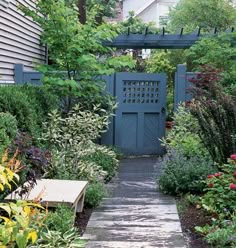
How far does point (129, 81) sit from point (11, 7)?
3050mm

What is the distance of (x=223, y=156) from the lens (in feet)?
23.5

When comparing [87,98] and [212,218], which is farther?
[87,98]

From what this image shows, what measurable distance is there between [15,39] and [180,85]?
11.9 ft

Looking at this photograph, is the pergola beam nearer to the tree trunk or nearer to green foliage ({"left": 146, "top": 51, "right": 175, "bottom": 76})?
the tree trunk

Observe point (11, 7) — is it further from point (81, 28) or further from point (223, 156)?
point (223, 156)

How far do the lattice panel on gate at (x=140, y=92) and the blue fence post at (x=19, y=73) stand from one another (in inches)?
89.3

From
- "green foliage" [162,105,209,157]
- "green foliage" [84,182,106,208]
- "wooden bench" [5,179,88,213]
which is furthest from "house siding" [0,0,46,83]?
"wooden bench" [5,179,88,213]

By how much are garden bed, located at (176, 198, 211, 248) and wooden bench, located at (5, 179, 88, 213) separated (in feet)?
3.77

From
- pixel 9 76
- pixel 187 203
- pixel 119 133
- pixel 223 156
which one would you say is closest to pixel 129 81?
pixel 119 133

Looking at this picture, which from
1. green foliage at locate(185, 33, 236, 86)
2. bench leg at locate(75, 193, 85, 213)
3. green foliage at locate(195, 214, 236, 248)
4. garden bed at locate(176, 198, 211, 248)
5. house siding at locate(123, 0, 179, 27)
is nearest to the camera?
green foliage at locate(195, 214, 236, 248)

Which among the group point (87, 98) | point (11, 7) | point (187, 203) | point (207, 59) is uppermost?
point (11, 7)

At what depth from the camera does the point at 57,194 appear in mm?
5270

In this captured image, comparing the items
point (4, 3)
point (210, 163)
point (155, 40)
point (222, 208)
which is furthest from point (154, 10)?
point (222, 208)

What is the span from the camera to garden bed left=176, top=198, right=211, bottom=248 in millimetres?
4770
